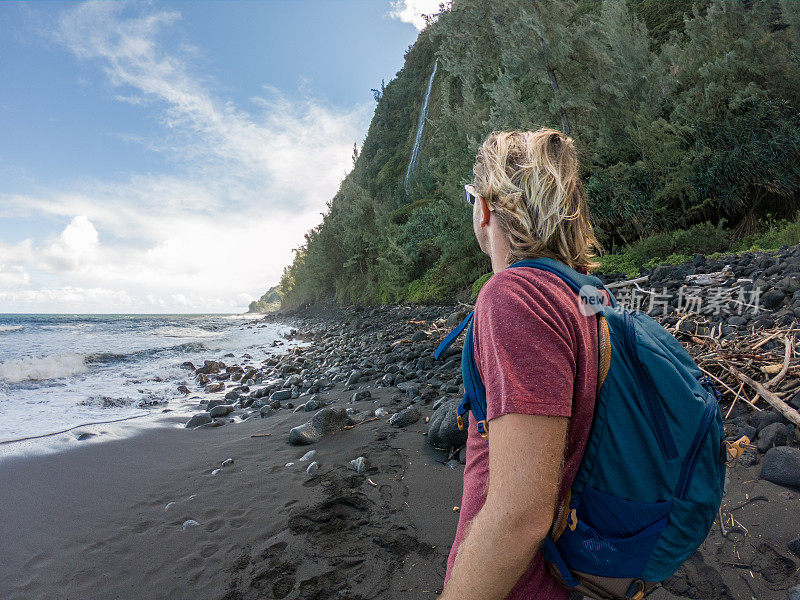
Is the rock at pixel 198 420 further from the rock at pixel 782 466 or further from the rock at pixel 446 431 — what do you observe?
the rock at pixel 782 466

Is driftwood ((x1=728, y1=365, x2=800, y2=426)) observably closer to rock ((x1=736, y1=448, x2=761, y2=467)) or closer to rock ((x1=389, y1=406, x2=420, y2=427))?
rock ((x1=736, y1=448, x2=761, y2=467))

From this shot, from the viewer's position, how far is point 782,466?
2869 millimetres

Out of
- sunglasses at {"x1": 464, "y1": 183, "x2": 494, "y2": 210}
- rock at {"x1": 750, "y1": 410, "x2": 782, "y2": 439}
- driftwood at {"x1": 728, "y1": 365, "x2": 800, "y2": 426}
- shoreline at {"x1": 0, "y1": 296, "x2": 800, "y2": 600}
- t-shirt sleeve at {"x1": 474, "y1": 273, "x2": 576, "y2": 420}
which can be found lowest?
shoreline at {"x1": 0, "y1": 296, "x2": 800, "y2": 600}

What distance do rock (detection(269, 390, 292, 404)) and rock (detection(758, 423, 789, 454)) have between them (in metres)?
7.20

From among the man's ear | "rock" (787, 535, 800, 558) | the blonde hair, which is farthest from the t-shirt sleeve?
"rock" (787, 535, 800, 558)

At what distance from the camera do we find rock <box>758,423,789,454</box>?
10.4 ft

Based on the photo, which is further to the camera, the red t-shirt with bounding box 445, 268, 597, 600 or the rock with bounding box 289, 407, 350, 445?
the rock with bounding box 289, 407, 350, 445

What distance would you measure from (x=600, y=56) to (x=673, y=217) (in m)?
6.60

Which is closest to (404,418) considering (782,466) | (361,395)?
(361,395)

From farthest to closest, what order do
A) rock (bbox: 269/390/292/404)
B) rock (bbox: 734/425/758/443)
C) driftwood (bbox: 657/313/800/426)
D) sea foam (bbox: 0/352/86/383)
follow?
sea foam (bbox: 0/352/86/383)
rock (bbox: 269/390/292/404)
driftwood (bbox: 657/313/800/426)
rock (bbox: 734/425/758/443)

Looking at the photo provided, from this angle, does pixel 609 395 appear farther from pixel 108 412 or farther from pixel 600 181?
pixel 600 181

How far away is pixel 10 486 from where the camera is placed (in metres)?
4.42

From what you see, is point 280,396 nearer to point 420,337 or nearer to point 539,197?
point 420,337

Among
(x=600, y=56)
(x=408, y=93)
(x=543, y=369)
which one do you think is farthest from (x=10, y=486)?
(x=408, y=93)
